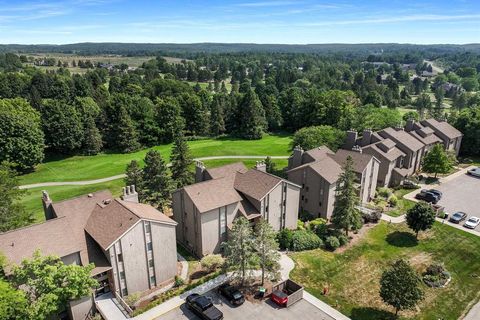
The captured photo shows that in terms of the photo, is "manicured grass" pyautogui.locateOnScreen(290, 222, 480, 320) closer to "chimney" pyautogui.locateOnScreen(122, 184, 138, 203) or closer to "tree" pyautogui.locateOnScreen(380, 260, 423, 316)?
"tree" pyautogui.locateOnScreen(380, 260, 423, 316)

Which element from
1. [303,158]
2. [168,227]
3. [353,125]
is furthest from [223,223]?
[353,125]

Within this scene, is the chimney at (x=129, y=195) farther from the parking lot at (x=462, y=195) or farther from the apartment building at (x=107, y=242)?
the parking lot at (x=462, y=195)

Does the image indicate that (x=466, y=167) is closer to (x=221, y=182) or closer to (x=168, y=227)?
(x=221, y=182)

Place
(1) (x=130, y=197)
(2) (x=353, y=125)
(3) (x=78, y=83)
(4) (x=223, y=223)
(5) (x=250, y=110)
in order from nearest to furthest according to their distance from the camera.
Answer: (1) (x=130, y=197) → (4) (x=223, y=223) → (2) (x=353, y=125) → (5) (x=250, y=110) → (3) (x=78, y=83)

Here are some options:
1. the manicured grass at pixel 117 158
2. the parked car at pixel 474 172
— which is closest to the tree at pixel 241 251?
the manicured grass at pixel 117 158

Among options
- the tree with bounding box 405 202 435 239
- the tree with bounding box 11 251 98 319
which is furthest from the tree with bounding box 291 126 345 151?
the tree with bounding box 11 251 98 319
